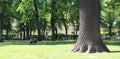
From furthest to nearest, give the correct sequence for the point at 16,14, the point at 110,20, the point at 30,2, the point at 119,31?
the point at 119,31 < the point at 110,20 < the point at 16,14 < the point at 30,2

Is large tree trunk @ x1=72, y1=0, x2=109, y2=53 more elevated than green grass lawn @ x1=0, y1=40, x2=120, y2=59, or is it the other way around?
large tree trunk @ x1=72, y1=0, x2=109, y2=53

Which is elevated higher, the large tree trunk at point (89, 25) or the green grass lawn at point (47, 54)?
the large tree trunk at point (89, 25)

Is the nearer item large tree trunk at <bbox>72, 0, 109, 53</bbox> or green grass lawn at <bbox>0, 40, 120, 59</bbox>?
green grass lawn at <bbox>0, 40, 120, 59</bbox>

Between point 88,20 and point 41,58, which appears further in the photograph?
point 88,20

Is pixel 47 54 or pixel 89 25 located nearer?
pixel 47 54

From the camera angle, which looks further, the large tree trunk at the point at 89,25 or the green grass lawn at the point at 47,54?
the large tree trunk at the point at 89,25

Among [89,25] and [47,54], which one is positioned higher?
[89,25]

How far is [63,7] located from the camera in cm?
6544

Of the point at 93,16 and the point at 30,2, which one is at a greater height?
the point at 30,2

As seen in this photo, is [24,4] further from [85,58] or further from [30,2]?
[85,58]

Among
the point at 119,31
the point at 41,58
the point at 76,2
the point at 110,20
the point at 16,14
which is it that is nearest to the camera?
the point at 41,58

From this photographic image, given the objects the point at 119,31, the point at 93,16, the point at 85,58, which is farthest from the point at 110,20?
the point at 85,58

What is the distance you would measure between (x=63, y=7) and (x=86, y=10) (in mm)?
38187

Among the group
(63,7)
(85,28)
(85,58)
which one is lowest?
(85,58)
